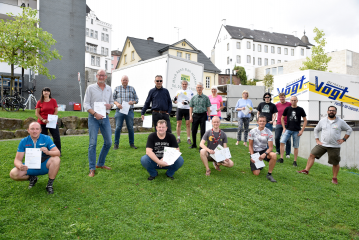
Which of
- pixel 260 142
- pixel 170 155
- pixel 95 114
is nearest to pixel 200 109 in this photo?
pixel 260 142

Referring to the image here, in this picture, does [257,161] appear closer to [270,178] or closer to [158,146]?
[270,178]

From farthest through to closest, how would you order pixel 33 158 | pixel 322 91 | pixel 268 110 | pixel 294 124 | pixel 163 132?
pixel 322 91 → pixel 268 110 → pixel 294 124 → pixel 163 132 → pixel 33 158

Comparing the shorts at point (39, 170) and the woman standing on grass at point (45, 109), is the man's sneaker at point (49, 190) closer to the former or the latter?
the shorts at point (39, 170)

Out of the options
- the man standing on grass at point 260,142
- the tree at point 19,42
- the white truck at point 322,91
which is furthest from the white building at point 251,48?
the man standing on grass at point 260,142

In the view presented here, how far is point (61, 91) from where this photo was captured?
20312mm

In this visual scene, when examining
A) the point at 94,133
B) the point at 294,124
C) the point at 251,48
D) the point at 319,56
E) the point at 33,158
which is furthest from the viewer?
the point at 251,48

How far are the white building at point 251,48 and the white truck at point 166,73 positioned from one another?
44.6 meters

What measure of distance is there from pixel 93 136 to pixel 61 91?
17.6 metres

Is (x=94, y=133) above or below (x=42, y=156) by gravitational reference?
above

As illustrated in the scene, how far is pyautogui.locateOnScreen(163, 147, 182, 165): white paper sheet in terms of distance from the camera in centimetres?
472

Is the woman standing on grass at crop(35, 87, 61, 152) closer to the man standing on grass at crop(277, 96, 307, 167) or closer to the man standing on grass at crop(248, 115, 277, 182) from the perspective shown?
the man standing on grass at crop(248, 115, 277, 182)

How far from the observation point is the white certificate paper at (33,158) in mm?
3913

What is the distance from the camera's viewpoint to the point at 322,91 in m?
14.1

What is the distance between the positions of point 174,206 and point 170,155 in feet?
3.52
